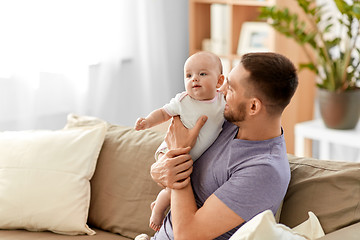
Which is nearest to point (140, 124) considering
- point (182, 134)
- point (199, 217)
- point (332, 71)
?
point (182, 134)

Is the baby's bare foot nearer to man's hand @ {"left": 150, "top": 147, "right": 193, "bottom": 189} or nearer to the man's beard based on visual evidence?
man's hand @ {"left": 150, "top": 147, "right": 193, "bottom": 189}

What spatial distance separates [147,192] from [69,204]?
1.03ft

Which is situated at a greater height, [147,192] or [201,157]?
[201,157]

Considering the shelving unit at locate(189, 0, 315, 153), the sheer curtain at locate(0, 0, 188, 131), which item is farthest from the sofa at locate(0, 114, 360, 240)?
the shelving unit at locate(189, 0, 315, 153)

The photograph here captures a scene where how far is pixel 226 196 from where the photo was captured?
1458 mm

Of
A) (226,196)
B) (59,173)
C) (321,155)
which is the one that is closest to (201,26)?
(321,155)

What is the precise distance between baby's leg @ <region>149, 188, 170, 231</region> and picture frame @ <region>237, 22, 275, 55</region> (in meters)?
2.04

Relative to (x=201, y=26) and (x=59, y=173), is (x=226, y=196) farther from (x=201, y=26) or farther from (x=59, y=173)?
(x=201, y=26)

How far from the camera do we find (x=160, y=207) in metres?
→ 1.76

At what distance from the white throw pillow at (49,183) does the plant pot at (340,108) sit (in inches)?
58.6

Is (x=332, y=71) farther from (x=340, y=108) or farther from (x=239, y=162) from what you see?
(x=239, y=162)

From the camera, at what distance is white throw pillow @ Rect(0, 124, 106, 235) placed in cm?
208

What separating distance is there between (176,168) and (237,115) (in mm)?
232

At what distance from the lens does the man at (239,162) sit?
1.45 m
